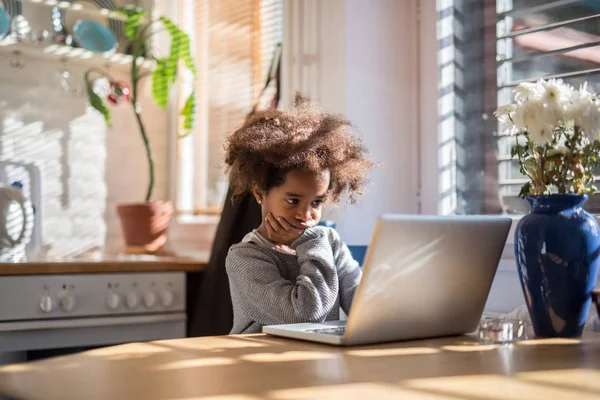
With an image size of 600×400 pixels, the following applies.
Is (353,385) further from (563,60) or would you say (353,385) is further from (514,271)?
(563,60)

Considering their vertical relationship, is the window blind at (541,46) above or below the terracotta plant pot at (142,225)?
above

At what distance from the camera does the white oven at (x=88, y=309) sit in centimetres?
223

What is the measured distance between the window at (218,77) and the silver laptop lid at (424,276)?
5.73 feet

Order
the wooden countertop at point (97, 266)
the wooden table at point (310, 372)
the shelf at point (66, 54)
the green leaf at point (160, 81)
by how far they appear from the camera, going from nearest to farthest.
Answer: the wooden table at point (310, 372) → the wooden countertop at point (97, 266) → the shelf at point (66, 54) → the green leaf at point (160, 81)

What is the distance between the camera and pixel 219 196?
3248 mm

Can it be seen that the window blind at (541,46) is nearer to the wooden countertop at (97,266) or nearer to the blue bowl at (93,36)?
the wooden countertop at (97,266)

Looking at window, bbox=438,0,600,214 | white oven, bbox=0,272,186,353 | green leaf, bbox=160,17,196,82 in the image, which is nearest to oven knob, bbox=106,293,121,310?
white oven, bbox=0,272,186,353

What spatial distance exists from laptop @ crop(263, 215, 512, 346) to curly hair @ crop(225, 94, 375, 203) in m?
0.37

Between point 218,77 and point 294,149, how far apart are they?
164 cm

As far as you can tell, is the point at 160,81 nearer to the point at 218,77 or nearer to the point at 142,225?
the point at 218,77

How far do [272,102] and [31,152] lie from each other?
945 millimetres

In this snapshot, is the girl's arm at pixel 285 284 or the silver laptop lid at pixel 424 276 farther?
the girl's arm at pixel 285 284

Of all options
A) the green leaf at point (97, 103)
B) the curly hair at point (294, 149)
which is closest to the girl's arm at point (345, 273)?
the curly hair at point (294, 149)

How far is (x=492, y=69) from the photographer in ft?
7.32
